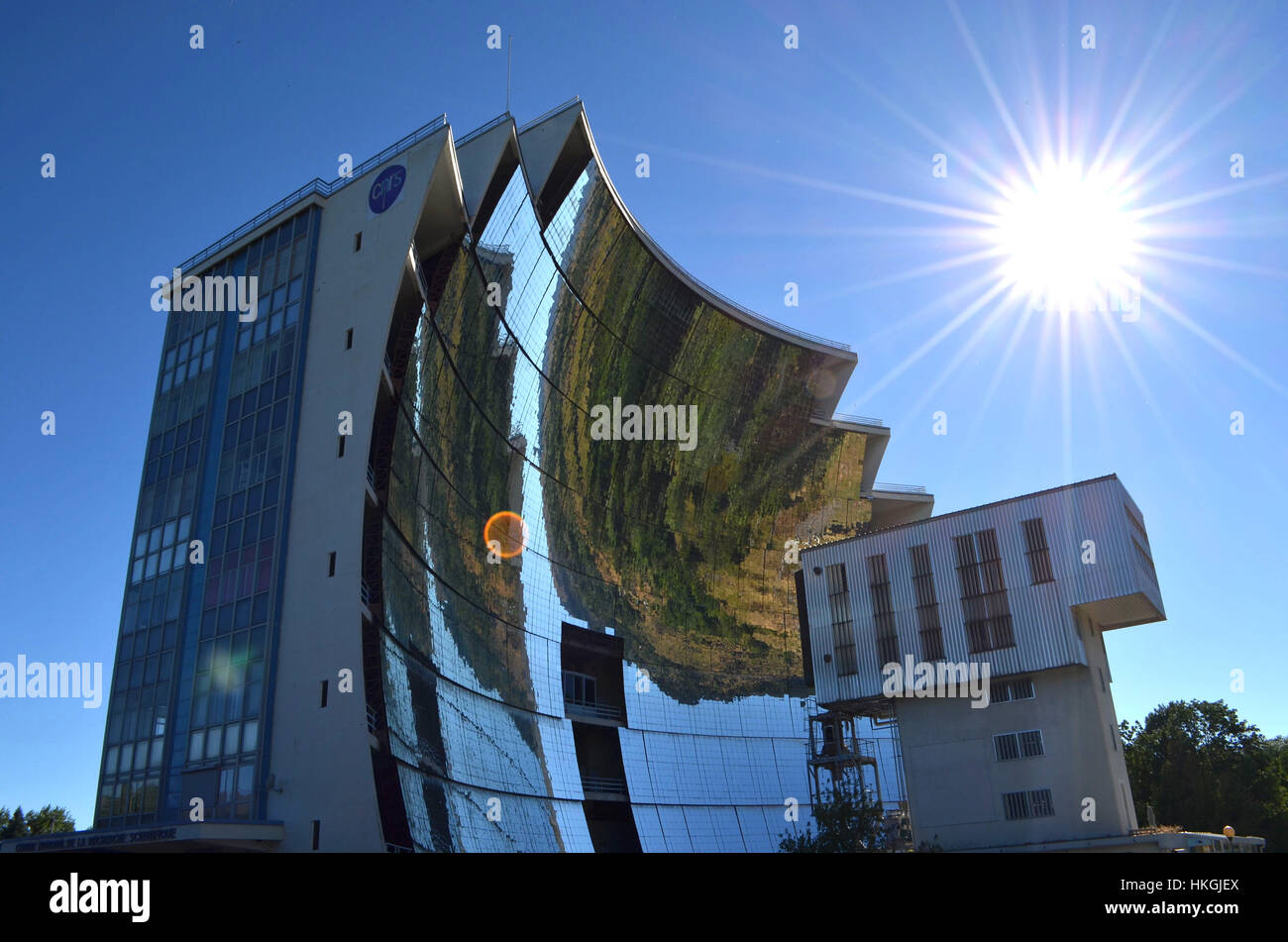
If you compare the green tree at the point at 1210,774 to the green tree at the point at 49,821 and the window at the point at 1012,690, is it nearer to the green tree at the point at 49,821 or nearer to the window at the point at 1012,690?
the window at the point at 1012,690

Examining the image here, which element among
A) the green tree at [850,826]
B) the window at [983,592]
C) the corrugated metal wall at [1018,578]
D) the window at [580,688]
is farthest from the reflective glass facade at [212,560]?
the window at [983,592]

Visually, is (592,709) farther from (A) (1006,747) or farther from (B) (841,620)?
(A) (1006,747)

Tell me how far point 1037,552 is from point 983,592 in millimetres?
2602

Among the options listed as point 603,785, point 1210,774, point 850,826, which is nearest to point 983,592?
point 850,826

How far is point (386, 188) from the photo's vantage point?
4166 cm

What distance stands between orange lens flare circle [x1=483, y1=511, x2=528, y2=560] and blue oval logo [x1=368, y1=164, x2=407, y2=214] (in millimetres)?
15926

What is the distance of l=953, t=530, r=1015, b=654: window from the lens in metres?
39.7

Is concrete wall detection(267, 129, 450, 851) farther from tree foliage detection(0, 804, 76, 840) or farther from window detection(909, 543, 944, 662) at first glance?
tree foliage detection(0, 804, 76, 840)

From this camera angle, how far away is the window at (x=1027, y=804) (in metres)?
37.1
